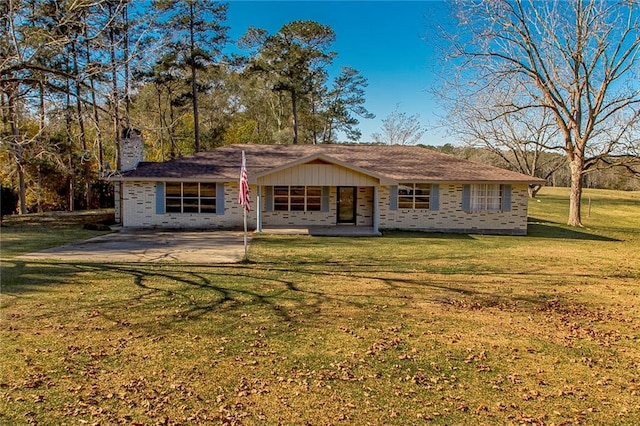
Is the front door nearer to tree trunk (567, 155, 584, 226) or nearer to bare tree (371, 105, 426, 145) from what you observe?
tree trunk (567, 155, 584, 226)

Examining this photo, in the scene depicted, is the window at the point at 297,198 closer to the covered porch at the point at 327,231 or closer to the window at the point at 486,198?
the covered porch at the point at 327,231

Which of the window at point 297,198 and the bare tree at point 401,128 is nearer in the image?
the window at point 297,198

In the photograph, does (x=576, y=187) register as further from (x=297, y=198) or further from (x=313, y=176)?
(x=313, y=176)

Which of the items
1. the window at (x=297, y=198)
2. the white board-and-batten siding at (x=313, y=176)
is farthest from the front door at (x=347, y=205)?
the white board-and-batten siding at (x=313, y=176)

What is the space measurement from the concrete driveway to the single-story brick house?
184cm

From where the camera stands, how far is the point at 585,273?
10734 millimetres

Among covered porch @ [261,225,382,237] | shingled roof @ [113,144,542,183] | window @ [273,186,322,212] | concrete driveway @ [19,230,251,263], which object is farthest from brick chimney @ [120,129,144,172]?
covered porch @ [261,225,382,237]

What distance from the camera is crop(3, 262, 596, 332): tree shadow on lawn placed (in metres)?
6.76

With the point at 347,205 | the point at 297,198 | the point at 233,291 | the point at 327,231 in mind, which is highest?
the point at 297,198

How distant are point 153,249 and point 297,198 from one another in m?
7.63

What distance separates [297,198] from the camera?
18844 millimetres

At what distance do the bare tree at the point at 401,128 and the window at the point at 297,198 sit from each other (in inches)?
1075

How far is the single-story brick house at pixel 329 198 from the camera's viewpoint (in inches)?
697

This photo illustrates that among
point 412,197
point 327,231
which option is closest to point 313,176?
point 327,231
